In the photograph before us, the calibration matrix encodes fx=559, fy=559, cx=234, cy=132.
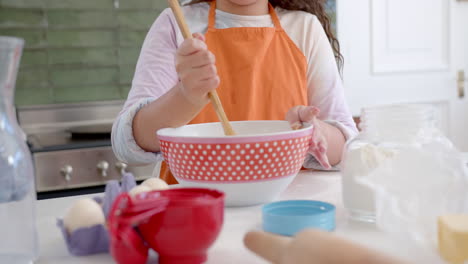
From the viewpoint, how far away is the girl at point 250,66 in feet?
3.54

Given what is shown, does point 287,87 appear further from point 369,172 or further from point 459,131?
point 459,131

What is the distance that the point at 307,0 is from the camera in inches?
52.4

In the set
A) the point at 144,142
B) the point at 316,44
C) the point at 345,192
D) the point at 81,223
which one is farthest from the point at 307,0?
the point at 81,223

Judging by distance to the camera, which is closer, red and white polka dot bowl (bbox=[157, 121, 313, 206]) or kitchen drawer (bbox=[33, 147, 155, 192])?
red and white polka dot bowl (bbox=[157, 121, 313, 206])

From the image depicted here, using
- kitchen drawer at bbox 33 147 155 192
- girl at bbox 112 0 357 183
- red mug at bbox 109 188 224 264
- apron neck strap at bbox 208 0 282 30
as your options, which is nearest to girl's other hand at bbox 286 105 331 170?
girl at bbox 112 0 357 183

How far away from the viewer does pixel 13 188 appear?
0.55 meters

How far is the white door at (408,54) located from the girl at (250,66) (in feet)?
3.72

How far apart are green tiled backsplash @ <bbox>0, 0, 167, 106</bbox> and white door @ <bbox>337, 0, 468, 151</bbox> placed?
85 cm

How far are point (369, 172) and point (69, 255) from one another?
0.35 m

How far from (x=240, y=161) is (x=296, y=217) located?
15 cm

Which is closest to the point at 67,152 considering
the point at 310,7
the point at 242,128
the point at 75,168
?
the point at 75,168

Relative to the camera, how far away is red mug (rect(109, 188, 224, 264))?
487 millimetres

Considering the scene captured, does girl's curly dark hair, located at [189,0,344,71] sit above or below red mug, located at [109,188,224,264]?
above

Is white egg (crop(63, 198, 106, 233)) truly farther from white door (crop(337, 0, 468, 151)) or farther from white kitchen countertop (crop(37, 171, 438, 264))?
white door (crop(337, 0, 468, 151))
